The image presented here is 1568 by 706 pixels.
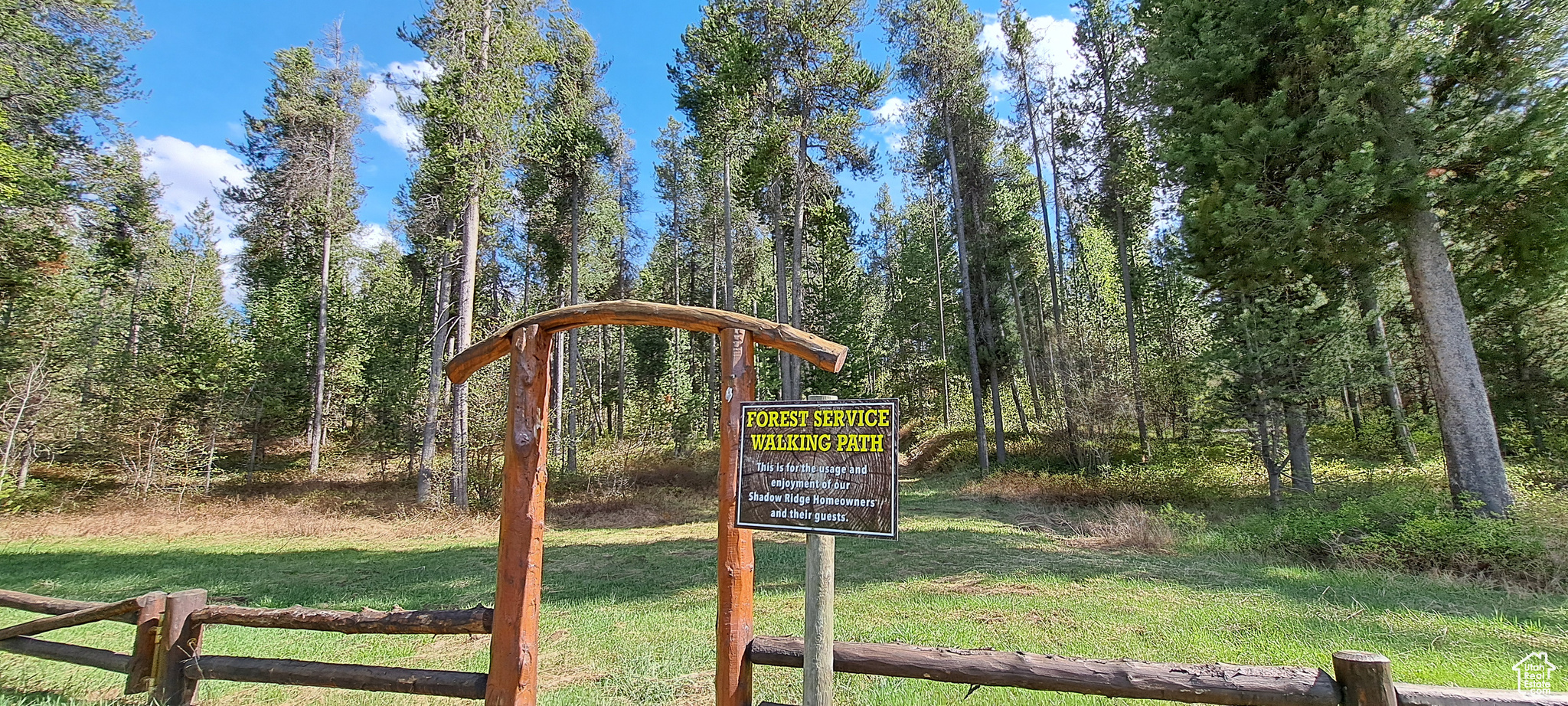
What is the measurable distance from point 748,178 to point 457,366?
13.5 m

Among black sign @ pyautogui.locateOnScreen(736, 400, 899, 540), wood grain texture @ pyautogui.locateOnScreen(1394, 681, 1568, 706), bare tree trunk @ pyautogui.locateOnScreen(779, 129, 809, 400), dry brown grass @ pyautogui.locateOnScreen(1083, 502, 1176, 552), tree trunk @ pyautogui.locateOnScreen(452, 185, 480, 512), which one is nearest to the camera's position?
wood grain texture @ pyautogui.locateOnScreen(1394, 681, 1568, 706)

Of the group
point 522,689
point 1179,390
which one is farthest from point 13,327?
point 1179,390

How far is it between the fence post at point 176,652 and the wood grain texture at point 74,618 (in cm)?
18

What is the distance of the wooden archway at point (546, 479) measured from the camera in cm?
294

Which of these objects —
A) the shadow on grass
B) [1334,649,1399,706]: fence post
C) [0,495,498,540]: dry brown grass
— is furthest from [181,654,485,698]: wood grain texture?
[0,495,498,540]: dry brown grass

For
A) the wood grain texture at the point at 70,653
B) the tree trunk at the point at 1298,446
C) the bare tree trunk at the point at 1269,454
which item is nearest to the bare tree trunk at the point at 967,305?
the bare tree trunk at the point at 1269,454

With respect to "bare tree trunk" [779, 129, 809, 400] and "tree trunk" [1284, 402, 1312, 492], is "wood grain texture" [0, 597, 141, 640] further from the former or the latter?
"tree trunk" [1284, 402, 1312, 492]

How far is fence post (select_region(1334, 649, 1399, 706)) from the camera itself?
2273 millimetres

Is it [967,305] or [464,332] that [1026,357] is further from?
[464,332]

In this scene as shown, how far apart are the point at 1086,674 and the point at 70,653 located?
6.06 m

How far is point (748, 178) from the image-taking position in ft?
53.3

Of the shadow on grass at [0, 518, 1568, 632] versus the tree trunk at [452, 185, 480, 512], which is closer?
the shadow on grass at [0, 518, 1568, 632]

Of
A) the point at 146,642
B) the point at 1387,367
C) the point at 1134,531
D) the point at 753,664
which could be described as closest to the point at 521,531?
the point at 753,664

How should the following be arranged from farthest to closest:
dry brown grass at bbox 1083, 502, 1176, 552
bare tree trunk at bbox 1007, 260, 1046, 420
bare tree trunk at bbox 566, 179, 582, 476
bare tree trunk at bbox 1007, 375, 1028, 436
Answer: bare tree trunk at bbox 1007, 375, 1028, 436, bare tree trunk at bbox 1007, 260, 1046, 420, bare tree trunk at bbox 566, 179, 582, 476, dry brown grass at bbox 1083, 502, 1176, 552
